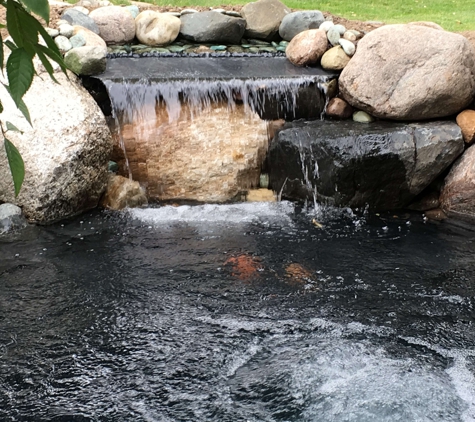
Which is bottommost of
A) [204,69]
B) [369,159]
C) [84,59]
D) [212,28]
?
[369,159]

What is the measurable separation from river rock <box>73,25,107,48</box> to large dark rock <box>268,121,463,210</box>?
10.9 ft

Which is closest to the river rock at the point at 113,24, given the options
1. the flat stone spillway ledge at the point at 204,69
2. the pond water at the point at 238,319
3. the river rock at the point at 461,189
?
the flat stone spillway ledge at the point at 204,69

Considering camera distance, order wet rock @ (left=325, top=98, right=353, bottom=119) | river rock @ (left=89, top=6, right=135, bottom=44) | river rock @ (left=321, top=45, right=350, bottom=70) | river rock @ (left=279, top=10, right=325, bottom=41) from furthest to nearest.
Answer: river rock @ (left=279, top=10, right=325, bottom=41) → river rock @ (left=89, top=6, right=135, bottom=44) → river rock @ (left=321, top=45, right=350, bottom=70) → wet rock @ (left=325, top=98, right=353, bottom=119)

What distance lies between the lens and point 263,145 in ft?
25.6

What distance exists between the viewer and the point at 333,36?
8.41 m

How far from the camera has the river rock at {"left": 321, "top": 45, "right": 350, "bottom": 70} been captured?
8016 millimetres

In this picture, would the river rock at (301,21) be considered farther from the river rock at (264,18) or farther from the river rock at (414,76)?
the river rock at (414,76)

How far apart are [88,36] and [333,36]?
362 cm

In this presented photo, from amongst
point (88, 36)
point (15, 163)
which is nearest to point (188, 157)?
point (88, 36)

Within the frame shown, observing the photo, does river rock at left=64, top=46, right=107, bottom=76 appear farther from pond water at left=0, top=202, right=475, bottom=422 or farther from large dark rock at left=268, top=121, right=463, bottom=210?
large dark rock at left=268, top=121, right=463, bottom=210

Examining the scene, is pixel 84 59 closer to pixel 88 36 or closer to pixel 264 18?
pixel 88 36

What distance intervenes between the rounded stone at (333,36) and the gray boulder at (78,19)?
3777 mm

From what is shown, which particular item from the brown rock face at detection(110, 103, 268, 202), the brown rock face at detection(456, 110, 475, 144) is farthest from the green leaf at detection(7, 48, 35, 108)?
the brown rock face at detection(456, 110, 475, 144)

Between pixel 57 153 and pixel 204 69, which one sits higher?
pixel 204 69
